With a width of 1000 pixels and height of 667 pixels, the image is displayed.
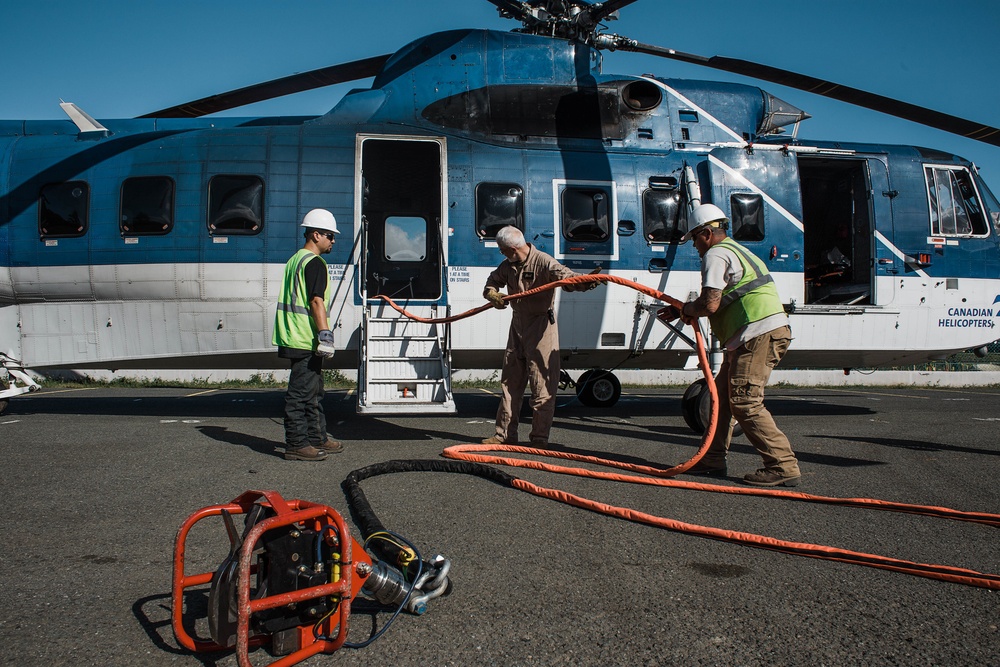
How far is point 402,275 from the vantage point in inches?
387

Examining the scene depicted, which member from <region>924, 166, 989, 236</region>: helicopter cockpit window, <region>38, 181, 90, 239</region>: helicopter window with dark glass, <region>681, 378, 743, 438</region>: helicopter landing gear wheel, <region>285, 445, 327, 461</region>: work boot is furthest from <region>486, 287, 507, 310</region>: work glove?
<region>924, 166, 989, 236</region>: helicopter cockpit window

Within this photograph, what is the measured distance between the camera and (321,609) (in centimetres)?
217

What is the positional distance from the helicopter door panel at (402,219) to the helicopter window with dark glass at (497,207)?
39.2 inches

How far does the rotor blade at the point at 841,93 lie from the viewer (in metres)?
8.80

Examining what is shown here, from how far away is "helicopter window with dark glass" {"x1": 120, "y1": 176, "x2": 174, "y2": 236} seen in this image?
764 cm

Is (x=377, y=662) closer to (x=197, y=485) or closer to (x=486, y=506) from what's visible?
(x=486, y=506)

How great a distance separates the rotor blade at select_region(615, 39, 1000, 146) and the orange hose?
16.8ft

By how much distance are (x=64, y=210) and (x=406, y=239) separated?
4.01m

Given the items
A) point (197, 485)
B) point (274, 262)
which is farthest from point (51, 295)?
point (197, 485)

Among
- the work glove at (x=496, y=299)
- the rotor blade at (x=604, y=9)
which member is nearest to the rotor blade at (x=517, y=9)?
the rotor blade at (x=604, y=9)

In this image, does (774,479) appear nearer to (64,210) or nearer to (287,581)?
(287,581)

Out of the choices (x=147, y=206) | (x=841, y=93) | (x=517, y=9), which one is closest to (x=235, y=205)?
(x=147, y=206)

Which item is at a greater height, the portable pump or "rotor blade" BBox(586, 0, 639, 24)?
"rotor blade" BBox(586, 0, 639, 24)

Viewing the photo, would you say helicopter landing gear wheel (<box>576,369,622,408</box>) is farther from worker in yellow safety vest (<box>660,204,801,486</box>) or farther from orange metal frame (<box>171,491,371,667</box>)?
orange metal frame (<box>171,491,371,667</box>)
